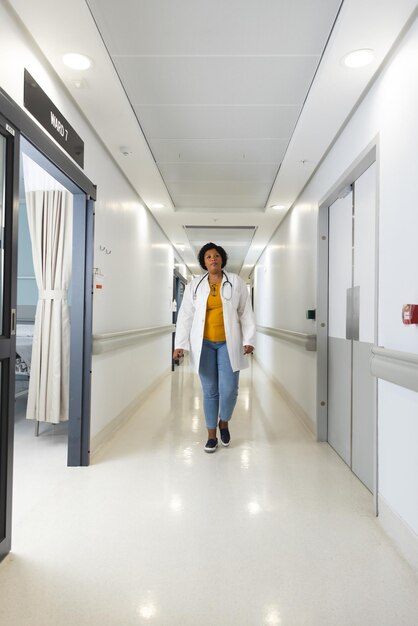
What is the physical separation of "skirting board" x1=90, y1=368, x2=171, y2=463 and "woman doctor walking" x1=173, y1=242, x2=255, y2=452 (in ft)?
3.29

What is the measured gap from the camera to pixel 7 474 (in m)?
2.08

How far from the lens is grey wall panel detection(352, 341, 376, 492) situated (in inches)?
114

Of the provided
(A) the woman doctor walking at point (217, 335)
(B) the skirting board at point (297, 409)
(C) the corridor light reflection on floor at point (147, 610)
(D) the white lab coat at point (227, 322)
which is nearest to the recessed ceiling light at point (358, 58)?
(A) the woman doctor walking at point (217, 335)

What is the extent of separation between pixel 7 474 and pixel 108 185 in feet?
9.52

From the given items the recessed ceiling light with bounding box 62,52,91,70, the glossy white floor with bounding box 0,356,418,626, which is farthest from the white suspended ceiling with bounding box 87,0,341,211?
the glossy white floor with bounding box 0,356,418,626

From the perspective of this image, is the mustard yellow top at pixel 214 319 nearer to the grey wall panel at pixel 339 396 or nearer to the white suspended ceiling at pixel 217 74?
the grey wall panel at pixel 339 396

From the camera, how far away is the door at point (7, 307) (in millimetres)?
2057

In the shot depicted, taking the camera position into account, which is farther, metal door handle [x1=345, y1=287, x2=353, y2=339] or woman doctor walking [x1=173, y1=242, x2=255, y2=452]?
woman doctor walking [x1=173, y1=242, x2=255, y2=452]

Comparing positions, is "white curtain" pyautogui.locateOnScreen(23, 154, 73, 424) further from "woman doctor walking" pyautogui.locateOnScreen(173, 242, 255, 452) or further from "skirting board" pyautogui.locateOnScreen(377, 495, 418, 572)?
"skirting board" pyautogui.locateOnScreen(377, 495, 418, 572)

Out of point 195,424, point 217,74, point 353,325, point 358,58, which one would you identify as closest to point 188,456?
point 195,424

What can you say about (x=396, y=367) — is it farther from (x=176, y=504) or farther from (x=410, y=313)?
(x=176, y=504)

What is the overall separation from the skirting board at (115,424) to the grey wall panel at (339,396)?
216cm

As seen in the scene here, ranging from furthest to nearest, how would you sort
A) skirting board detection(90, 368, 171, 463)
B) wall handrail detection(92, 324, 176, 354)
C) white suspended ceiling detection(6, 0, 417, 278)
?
skirting board detection(90, 368, 171, 463)
wall handrail detection(92, 324, 176, 354)
white suspended ceiling detection(6, 0, 417, 278)

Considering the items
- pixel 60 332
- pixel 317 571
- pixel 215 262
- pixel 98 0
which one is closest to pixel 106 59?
pixel 98 0
